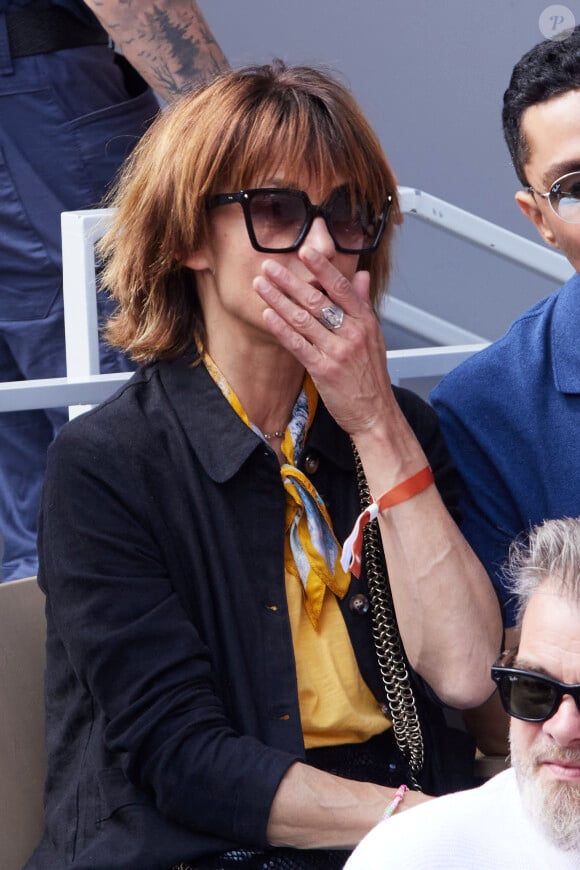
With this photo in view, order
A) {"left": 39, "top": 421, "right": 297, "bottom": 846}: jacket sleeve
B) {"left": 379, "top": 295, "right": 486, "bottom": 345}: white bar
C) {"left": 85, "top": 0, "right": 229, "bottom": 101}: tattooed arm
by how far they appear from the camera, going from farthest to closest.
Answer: {"left": 379, "top": 295, "right": 486, "bottom": 345}: white bar → {"left": 85, "top": 0, "right": 229, "bottom": 101}: tattooed arm → {"left": 39, "top": 421, "right": 297, "bottom": 846}: jacket sleeve

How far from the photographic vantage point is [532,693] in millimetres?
1561

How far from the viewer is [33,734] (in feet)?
7.02

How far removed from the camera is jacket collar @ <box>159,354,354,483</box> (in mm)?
2094

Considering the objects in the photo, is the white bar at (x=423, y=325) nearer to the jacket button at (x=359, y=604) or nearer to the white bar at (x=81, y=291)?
the white bar at (x=81, y=291)

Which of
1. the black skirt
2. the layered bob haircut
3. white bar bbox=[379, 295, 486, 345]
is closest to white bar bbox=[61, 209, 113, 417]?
the layered bob haircut

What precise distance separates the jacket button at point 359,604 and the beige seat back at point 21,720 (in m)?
0.49

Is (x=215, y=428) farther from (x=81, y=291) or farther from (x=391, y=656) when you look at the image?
(x=81, y=291)

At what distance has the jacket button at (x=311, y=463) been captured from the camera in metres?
2.19

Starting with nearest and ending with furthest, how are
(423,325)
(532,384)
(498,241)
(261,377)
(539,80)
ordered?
(261,377), (539,80), (532,384), (498,241), (423,325)

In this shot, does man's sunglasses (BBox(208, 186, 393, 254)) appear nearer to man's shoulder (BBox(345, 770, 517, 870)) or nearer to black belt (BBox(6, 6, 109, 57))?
man's shoulder (BBox(345, 770, 517, 870))

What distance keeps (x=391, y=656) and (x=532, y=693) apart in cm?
59

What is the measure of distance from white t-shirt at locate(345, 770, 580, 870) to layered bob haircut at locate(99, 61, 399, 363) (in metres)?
0.90

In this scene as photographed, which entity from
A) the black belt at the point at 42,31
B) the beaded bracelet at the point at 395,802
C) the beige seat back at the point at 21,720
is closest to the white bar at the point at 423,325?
the black belt at the point at 42,31

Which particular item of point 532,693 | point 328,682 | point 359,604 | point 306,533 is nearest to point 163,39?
point 306,533
